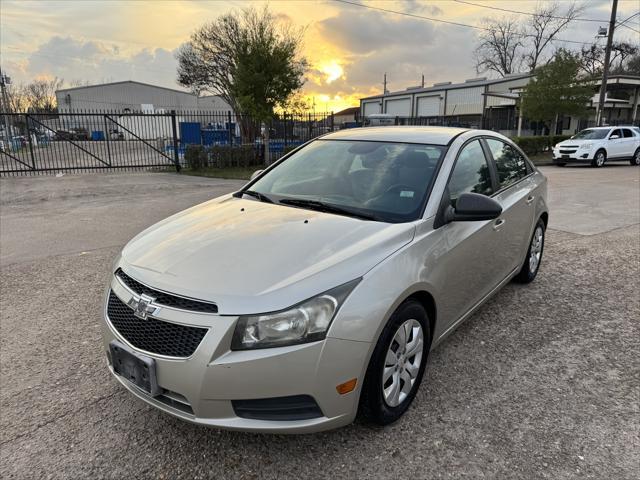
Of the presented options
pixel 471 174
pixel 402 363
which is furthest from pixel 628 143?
pixel 402 363

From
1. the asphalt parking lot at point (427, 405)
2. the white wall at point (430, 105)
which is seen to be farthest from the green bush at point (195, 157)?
the white wall at point (430, 105)

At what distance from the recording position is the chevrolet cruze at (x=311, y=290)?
2.09 metres

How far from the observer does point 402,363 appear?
260 centimetres

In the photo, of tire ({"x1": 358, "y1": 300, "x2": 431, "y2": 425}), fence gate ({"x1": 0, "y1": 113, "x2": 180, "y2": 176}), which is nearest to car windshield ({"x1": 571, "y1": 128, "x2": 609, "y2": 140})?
fence gate ({"x1": 0, "y1": 113, "x2": 180, "y2": 176})

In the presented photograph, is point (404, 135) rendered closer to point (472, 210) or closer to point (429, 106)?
point (472, 210)

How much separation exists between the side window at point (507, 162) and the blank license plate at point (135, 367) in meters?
3.12

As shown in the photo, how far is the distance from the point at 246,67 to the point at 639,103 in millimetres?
41517

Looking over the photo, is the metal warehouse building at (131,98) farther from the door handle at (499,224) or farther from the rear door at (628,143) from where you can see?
the door handle at (499,224)

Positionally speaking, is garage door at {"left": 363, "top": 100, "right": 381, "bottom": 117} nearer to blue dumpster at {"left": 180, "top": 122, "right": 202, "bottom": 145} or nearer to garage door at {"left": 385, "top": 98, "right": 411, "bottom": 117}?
garage door at {"left": 385, "top": 98, "right": 411, "bottom": 117}

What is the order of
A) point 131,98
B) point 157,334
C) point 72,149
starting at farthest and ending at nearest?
point 131,98 → point 72,149 → point 157,334

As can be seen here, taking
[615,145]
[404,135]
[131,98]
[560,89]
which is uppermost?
[131,98]

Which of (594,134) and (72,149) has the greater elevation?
(594,134)

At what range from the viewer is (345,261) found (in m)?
2.33

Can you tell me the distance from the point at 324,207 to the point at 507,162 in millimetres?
2140
